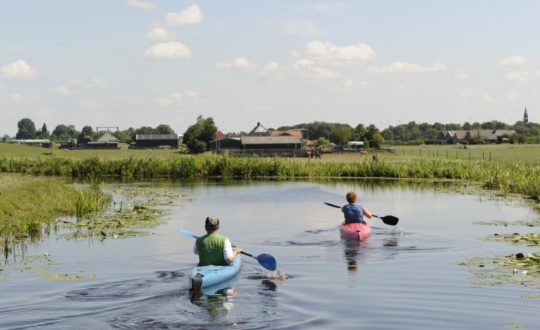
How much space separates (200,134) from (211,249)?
126 m

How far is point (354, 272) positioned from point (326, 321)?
6.04 m

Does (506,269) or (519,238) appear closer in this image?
(506,269)

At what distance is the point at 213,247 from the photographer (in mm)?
18359

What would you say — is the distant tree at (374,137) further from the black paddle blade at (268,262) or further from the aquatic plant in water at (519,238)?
the black paddle blade at (268,262)

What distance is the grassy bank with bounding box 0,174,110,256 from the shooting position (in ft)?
91.5

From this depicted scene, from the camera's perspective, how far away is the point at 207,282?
17.3 meters

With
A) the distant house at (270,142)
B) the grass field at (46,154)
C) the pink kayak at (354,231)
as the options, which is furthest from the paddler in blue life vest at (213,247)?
the distant house at (270,142)

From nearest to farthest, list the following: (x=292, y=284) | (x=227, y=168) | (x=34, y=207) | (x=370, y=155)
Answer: (x=292, y=284), (x=34, y=207), (x=227, y=168), (x=370, y=155)

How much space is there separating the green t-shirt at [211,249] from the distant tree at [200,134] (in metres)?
120

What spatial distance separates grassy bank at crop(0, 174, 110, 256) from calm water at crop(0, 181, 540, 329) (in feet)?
5.14

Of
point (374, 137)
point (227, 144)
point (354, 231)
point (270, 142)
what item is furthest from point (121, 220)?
point (374, 137)

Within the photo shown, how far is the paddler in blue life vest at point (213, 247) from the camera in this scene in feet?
59.8

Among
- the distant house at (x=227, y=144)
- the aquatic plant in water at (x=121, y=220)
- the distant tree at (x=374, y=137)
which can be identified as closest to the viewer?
the aquatic plant in water at (x=121, y=220)

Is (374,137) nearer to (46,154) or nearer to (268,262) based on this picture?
(46,154)
